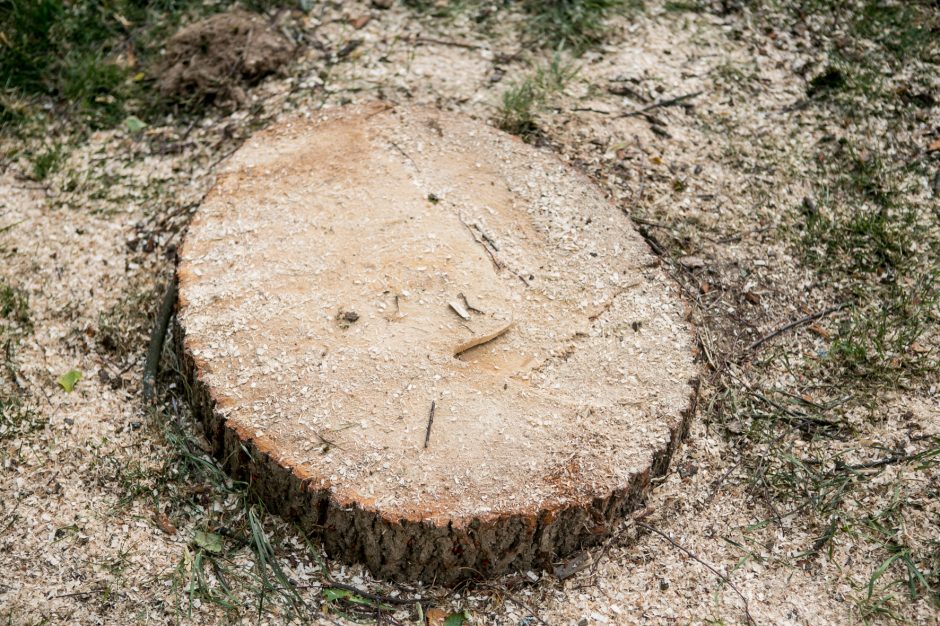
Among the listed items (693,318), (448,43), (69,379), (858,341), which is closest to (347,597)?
(69,379)

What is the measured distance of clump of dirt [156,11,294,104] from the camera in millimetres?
3367

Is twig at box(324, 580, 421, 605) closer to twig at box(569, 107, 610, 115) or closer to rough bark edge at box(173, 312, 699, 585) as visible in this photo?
rough bark edge at box(173, 312, 699, 585)

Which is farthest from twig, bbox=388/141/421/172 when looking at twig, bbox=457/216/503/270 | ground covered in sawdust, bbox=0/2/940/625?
ground covered in sawdust, bbox=0/2/940/625

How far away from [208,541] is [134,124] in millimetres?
1797

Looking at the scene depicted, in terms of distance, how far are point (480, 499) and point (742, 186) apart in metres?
1.63

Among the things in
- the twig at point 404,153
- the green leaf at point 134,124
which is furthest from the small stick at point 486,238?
the green leaf at point 134,124

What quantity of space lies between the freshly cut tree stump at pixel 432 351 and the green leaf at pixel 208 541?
203 millimetres

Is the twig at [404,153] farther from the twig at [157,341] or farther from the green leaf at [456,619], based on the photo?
the green leaf at [456,619]

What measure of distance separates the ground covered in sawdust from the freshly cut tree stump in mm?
192

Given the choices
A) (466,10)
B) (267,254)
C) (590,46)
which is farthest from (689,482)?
(466,10)

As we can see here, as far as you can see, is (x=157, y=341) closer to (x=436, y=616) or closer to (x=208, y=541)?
(x=208, y=541)

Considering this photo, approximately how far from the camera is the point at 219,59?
3.38 m

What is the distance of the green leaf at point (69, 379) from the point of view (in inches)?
103

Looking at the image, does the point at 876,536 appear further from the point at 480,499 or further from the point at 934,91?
the point at 934,91
